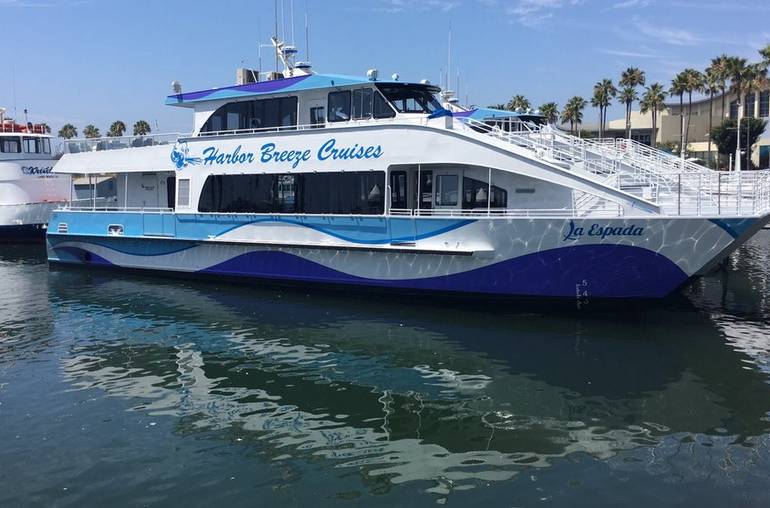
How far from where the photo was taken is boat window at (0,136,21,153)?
30.1 m

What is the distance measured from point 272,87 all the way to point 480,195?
6.14 metres

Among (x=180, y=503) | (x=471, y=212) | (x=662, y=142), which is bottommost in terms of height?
(x=180, y=503)

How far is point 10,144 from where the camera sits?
1193 inches

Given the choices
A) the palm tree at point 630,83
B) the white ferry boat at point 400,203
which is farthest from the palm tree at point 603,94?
the white ferry boat at point 400,203

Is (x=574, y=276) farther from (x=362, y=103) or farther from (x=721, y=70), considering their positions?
(x=721, y=70)

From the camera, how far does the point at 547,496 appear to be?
6102mm

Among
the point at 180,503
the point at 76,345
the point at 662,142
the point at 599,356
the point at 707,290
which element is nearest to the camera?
the point at 180,503

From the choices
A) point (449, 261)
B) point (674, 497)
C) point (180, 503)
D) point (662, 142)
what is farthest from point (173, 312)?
point (662, 142)

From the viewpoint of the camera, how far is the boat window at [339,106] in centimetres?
1524

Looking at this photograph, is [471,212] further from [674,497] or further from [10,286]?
[10,286]

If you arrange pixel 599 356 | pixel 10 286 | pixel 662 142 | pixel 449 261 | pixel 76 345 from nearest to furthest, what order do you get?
1. pixel 599 356
2. pixel 76 345
3. pixel 449 261
4. pixel 10 286
5. pixel 662 142

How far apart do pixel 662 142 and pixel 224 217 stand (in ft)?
228

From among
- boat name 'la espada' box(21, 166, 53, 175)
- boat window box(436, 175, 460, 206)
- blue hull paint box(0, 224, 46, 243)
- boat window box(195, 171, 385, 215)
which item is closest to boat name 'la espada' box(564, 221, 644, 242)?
boat window box(436, 175, 460, 206)

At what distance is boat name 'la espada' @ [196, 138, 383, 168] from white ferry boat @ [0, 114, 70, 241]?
15.3m
